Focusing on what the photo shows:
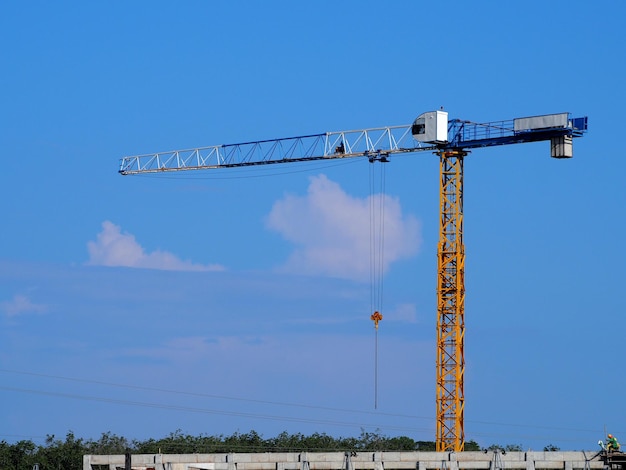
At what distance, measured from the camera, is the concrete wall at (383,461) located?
3105 inches

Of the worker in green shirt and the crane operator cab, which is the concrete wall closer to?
the worker in green shirt

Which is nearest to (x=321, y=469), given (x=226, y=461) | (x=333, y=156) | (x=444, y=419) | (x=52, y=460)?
(x=226, y=461)

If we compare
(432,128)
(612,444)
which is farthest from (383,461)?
(432,128)

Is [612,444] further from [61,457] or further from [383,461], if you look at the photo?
[61,457]

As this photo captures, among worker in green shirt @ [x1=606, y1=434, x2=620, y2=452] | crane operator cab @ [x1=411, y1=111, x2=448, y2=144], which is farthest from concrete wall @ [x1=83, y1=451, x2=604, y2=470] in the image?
crane operator cab @ [x1=411, y1=111, x2=448, y2=144]

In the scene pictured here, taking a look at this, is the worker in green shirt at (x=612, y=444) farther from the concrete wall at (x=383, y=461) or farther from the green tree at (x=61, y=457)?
the green tree at (x=61, y=457)

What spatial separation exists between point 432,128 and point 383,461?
2140 inches

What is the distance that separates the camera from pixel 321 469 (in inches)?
3410

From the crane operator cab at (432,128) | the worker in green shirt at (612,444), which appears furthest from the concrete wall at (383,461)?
the crane operator cab at (432,128)

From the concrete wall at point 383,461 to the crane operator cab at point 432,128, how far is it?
5063cm

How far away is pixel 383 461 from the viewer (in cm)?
8094

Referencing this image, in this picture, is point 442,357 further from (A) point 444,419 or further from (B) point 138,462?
(B) point 138,462

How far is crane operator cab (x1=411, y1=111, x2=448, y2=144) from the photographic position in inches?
5074

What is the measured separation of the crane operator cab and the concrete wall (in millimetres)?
50634
